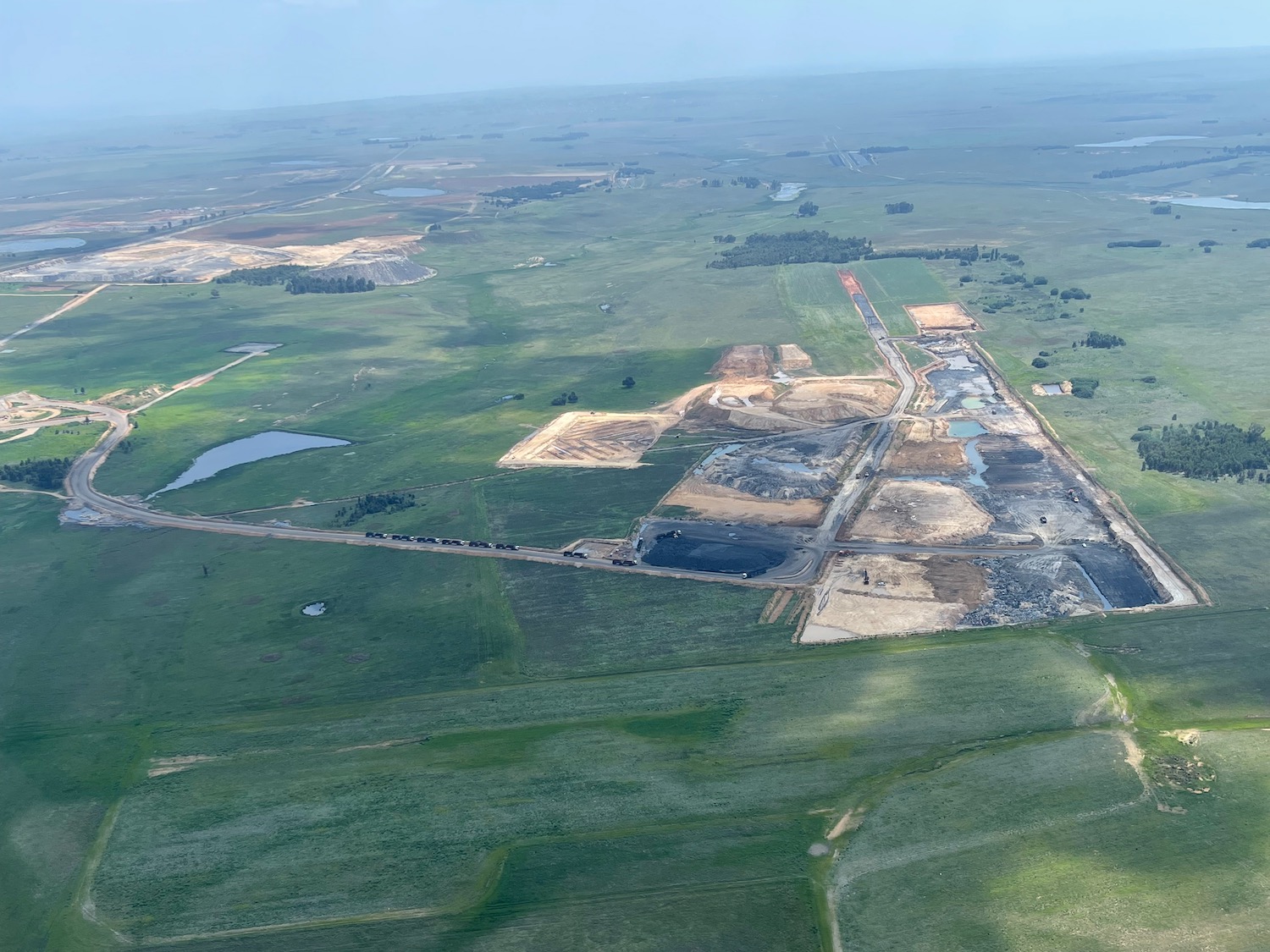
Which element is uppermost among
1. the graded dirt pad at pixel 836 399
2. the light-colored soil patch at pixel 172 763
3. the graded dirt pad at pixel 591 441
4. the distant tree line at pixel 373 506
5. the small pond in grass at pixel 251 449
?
the graded dirt pad at pixel 836 399

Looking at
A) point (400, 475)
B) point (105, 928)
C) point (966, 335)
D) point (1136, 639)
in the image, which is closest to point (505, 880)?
point (105, 928)

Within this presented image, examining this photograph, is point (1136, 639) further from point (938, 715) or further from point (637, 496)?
point (637, 496)

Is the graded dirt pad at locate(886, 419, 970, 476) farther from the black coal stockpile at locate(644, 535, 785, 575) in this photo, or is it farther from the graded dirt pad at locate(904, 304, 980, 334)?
the graded dirt pad at locate(904, 304, 980, 334)

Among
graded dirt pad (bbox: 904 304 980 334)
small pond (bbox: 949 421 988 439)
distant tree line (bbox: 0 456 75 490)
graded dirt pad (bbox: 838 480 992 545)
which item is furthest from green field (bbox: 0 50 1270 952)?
graded dirt pad (bbox: 904 304 980 334)

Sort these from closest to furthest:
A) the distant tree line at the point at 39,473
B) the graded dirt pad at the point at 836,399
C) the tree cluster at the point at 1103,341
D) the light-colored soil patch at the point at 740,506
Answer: the light-colored soil patch at the point at 740,506
the distant tree line at the point at 39,473
the graded dirt pad at the point at 836,399
the tree cluster at the point at 1103,341

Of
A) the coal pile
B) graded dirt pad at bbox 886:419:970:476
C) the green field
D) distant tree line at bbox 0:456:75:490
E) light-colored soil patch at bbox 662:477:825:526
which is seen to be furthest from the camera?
distant tree line at bbox 0:456:75:490

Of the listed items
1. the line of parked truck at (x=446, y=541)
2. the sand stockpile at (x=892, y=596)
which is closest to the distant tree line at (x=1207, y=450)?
the sand stockpile at (x=892, y=596)

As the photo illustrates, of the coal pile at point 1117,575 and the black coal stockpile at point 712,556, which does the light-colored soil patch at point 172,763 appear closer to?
the black coal stockpile at point 712,556

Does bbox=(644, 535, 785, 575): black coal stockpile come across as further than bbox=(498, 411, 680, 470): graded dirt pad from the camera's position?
No
